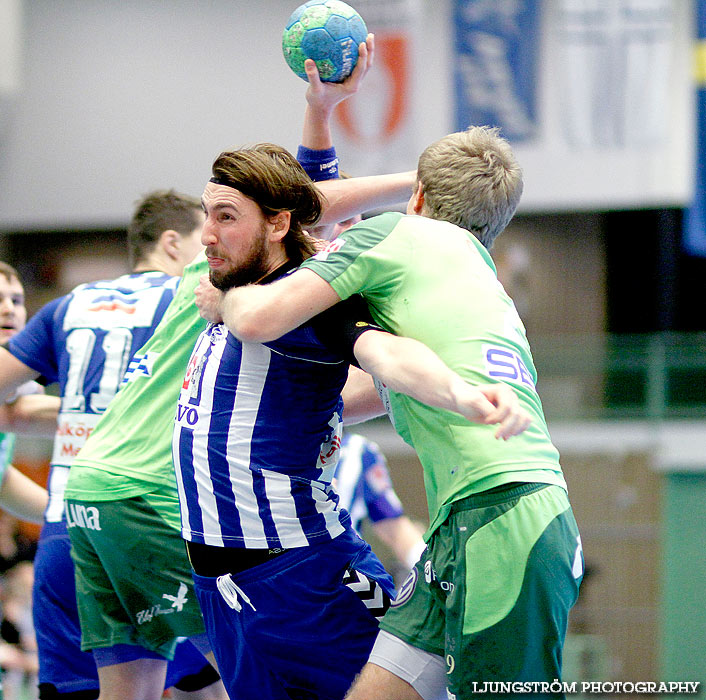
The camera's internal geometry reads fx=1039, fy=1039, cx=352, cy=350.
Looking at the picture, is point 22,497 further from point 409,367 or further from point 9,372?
point 409,367

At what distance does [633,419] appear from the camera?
11.6 m

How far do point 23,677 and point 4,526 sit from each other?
6.69ft

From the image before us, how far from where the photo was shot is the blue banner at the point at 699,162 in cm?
1148

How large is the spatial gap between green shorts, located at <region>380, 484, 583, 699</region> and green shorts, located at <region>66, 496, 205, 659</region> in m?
1.33

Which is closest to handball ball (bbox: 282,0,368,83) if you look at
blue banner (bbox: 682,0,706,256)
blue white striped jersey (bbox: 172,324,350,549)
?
blue white striped jersey (bbox: 172,324,350,549)

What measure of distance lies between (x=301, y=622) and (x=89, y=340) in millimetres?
1773

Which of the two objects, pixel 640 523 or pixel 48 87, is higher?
pixel 48 87

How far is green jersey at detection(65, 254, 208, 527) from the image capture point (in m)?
3.91

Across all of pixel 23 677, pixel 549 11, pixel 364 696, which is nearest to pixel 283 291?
pixel 364 696

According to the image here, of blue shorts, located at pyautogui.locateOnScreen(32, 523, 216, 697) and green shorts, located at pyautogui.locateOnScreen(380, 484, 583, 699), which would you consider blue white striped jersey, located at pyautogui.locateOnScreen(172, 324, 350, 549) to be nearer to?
green shorts, located at pyautogui.locateOnScreen(380, 484, 583, 699)

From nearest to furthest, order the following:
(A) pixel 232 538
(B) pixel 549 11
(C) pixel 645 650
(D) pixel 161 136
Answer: (A) pixel 232 538 → (C) pixel 645 650 → (B) pixel 549 11 → (D) pixel 161 136

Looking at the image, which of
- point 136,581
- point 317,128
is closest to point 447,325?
point 317,128

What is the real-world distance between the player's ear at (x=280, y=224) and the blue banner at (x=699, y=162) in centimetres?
908

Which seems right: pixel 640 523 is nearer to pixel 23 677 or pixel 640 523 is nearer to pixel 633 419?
pixel 633 419
